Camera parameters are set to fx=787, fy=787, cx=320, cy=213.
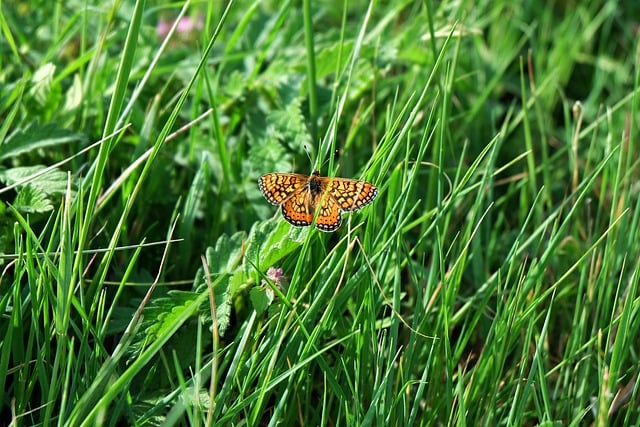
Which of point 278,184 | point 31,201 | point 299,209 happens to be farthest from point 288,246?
point 31,201

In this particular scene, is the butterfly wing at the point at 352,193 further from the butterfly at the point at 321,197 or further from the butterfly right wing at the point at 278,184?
the butterfly right wing at the point at 278,184

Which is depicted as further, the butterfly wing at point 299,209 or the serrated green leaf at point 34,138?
the serrated green leaf at point 34,138

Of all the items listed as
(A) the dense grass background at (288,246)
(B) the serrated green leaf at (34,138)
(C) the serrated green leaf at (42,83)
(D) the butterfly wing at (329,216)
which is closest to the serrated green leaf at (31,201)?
(A) the dense grass background at (288,246)

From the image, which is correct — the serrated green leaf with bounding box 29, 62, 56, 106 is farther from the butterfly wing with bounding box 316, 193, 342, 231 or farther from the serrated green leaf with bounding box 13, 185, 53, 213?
the butterfly wing with bounding box 316, 193, 342, 231

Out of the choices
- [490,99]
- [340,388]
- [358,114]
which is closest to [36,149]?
[358,114]

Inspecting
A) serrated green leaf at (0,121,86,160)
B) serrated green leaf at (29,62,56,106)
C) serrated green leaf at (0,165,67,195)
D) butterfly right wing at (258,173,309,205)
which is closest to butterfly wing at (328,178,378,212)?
butterfly right wing at (258,173,309,205)

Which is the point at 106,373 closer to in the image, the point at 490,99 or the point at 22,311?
the point at 22,311
